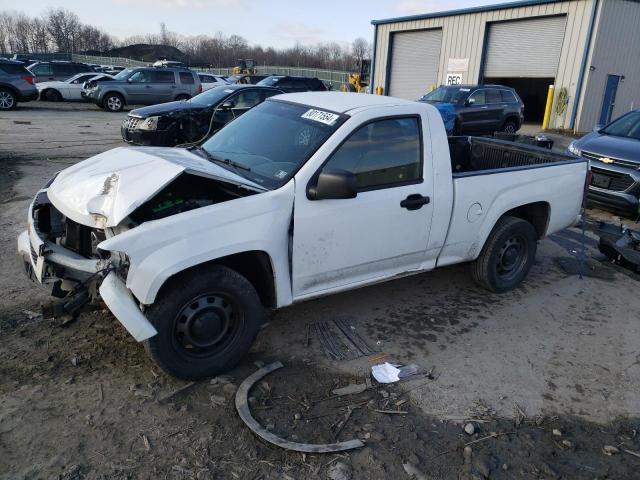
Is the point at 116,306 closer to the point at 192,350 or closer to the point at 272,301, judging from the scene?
the point at 192,350

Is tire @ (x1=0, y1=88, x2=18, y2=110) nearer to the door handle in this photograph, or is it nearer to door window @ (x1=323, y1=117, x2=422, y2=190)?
door window @ (x1=323, y1=117, x2=422, y2=190)

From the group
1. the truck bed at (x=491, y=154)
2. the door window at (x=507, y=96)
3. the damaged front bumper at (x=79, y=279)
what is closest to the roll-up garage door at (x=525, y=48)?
the door window at (x=507, y=96)

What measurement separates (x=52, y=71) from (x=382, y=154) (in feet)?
82.1

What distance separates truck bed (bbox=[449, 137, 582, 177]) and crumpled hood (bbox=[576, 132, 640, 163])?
291 cm

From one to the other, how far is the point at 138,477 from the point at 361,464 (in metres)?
1.20

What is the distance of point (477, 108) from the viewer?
15.2 meters

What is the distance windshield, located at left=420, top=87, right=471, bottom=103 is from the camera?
597 inches

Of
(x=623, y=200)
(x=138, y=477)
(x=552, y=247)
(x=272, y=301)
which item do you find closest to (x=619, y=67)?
(x=623, y=200)

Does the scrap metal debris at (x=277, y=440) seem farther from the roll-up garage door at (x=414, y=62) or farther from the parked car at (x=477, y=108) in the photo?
the roll-up garage door at (x=414, y=62)

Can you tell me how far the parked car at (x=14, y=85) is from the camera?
1820 centimetres

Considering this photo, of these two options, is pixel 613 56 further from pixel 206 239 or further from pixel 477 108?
pixel 206 239

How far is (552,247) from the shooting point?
6.54 m

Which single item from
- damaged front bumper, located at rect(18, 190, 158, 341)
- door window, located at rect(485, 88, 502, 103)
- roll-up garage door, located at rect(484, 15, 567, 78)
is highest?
roll-up garage door, located at rect(484, 15, 567, 78)

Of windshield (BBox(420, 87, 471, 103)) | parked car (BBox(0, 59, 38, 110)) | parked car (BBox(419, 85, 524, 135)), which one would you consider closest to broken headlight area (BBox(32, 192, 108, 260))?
parked car (BBox(419, 85, 524, 135))
